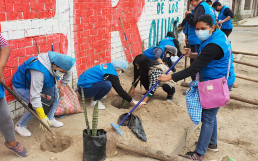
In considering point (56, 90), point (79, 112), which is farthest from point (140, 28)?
point (56, 90)

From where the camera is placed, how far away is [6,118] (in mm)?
2635

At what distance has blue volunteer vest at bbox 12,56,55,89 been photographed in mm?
2974

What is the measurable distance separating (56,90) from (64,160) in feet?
3.19

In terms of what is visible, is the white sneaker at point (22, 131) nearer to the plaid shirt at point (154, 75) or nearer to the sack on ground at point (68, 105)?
the sack on ground at point (68, 105)

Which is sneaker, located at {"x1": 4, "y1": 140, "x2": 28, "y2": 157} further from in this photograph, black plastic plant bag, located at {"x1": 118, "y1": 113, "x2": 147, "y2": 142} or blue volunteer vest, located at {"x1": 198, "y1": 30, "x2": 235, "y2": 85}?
blue volunteer vest, located at {"x1": 198, "y1": 30, "x2": 235, "y2": 85}

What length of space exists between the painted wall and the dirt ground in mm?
788

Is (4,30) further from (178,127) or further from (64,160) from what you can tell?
(178,127)

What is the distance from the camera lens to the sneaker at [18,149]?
9.20 ft

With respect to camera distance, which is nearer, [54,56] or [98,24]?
[54,56]

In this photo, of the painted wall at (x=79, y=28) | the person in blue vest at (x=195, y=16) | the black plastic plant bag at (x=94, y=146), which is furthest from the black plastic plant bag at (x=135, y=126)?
the person in blue vest at (x=195, y=16)

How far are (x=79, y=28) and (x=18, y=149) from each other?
2.53 m

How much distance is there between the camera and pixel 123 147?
304 cm

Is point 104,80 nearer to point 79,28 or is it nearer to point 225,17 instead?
point 79,28

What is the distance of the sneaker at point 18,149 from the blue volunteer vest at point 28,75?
712 mm
